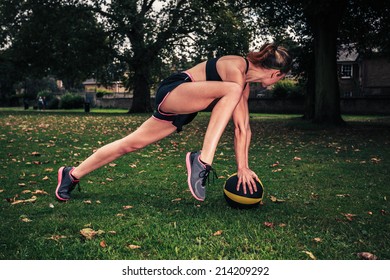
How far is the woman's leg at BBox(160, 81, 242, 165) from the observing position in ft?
13.6

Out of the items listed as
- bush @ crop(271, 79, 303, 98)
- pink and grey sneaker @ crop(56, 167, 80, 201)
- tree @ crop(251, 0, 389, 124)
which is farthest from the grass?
bush @ crop(271, 79, 303, 98)

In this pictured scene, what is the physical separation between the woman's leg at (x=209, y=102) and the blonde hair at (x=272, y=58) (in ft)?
1.44

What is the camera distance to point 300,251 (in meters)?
3.24

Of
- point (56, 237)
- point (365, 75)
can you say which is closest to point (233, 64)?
point (56, 237)

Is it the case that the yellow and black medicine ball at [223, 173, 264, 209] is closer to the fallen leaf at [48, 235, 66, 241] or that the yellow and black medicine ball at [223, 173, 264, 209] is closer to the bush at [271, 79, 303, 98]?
the fallen leaf at [48, 235, 66, 241]

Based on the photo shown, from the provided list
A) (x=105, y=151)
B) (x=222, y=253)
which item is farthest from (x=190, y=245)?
(x=105, y=151)

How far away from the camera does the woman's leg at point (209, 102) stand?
4.14 m

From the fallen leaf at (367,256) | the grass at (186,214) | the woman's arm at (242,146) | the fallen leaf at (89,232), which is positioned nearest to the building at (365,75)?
the grass at (186,214)

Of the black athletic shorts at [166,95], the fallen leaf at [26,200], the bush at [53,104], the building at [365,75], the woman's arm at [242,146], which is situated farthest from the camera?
the bush at [53,104]

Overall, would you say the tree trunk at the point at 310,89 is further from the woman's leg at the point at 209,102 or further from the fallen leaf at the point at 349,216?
the woman's leg at the point at 209,102

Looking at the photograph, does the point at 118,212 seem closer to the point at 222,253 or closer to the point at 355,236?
the point at 222,253

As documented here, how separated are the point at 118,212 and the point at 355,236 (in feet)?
8.10

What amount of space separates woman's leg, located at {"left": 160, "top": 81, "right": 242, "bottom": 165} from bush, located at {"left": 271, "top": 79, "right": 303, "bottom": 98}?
36.4 metres

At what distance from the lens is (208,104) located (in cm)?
441
